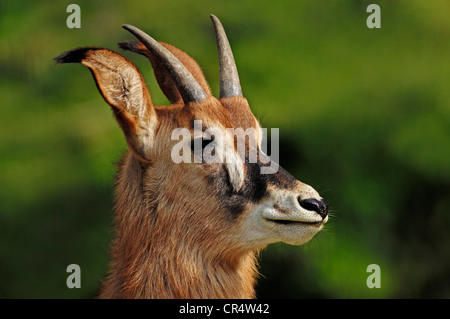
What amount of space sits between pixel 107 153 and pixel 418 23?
328cm

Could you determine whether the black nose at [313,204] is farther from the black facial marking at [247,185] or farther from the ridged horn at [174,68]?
the ridged horn at [174,68]

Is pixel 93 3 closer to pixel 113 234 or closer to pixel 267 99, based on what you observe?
pixel 267 99

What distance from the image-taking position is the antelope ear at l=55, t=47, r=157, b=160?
3.54 meters

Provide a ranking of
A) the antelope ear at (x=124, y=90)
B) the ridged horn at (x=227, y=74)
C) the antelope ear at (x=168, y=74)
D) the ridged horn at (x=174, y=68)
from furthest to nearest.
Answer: the antelope ear at (x=168, y=74) → the ridged horn at (x=227, y=74) → the ridged horn at (x=174, y=68) → the antelope ear at (x=124, y=90)

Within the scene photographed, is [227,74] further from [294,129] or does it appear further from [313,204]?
Answer: [294,129]

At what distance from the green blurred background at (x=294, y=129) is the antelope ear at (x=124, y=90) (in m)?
2.21

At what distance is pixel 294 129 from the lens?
6480 millimetres

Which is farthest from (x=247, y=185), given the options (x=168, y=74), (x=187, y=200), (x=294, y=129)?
(x=294, y=129)

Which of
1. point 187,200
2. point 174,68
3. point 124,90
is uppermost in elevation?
point 174,68

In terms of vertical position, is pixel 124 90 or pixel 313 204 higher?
pixel 124 90

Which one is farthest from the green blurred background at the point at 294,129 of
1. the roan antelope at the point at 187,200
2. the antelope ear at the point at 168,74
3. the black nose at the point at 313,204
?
the black nose at the point at 313,204

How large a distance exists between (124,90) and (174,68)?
0.29 m

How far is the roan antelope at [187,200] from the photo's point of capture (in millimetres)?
3607

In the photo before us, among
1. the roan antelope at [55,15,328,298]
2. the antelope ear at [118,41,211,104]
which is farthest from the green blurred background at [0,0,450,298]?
the roan antelope at [55,15,328,298]
